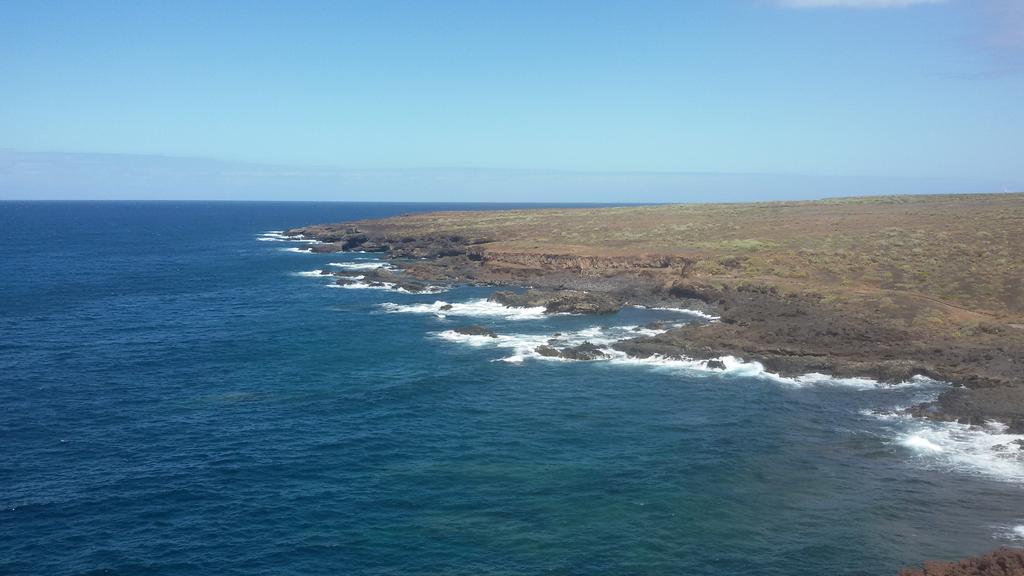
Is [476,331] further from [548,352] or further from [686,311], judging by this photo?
[686,311]

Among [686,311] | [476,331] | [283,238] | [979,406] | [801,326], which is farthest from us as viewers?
[283,238]

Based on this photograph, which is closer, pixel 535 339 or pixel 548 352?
pixel 548 352

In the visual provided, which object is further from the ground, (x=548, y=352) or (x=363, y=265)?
(x=363, y=265)

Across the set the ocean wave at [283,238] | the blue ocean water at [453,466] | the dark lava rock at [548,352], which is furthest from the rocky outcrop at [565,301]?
the ocean wave at [283,238]

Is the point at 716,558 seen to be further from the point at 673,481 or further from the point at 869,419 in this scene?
the point at 869,419

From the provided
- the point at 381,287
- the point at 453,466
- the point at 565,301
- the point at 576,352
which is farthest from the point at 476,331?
the point at 381,287

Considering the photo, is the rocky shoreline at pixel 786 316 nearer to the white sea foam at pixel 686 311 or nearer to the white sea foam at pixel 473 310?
the white sea foam at pixel 686 311

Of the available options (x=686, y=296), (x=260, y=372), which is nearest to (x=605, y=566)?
(x=260, y=372)

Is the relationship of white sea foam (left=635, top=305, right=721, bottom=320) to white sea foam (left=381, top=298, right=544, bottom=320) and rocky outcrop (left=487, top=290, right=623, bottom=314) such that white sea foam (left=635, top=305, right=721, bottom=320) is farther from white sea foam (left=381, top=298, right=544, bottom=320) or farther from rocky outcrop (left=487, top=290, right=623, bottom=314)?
white sea foam (left=381, top=298, right=544, bottom=320)
